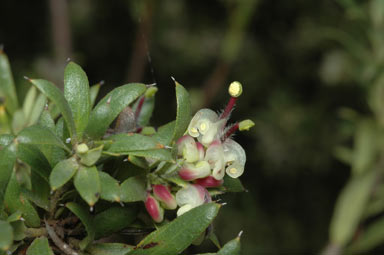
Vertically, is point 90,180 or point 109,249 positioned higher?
point 90,180

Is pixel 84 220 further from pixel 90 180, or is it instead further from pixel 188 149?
pixel 188 149

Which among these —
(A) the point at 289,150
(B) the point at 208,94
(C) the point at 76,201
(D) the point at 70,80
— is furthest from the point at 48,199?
(A) the point at 289,150

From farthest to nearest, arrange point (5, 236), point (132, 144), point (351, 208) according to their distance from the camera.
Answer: point (351, 208) < point (132, 144) < point (5, 236)

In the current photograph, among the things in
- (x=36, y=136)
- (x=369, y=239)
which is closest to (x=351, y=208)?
(x=369, y=239)

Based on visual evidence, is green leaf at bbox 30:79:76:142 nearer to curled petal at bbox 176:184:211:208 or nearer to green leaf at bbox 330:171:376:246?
curled petal at bbox 176:184:211:208

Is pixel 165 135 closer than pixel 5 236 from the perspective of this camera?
No

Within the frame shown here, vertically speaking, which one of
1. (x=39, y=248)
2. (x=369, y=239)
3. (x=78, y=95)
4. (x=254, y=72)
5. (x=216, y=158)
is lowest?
(x=369, y=239)

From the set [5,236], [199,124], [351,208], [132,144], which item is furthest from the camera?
[351,208]
